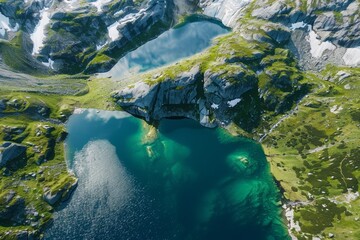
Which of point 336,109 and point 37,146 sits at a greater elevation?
point 336,109

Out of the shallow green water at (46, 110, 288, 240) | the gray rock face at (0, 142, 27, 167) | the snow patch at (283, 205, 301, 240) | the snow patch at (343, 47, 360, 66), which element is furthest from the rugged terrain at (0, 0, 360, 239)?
the shallow green water at (46, 110, 288, 240)

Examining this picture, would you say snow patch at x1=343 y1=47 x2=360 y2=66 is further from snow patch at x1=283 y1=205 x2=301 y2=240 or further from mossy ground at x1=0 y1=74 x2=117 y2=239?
mossy ground at x1=0 y1=74 x2=117 y2=239

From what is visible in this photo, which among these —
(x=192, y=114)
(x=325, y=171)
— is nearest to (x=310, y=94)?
(x=325, y=171)

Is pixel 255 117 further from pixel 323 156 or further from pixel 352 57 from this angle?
pixel 352 57

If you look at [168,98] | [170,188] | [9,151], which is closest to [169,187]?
[170,188]

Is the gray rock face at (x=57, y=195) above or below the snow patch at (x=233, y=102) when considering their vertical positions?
below

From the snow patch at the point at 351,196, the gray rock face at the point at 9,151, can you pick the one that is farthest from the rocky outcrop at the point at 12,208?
the snow patch at the point at 351,196

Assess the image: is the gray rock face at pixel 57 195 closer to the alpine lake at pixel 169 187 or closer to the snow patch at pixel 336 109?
the alpine lake at pixel 169 187
